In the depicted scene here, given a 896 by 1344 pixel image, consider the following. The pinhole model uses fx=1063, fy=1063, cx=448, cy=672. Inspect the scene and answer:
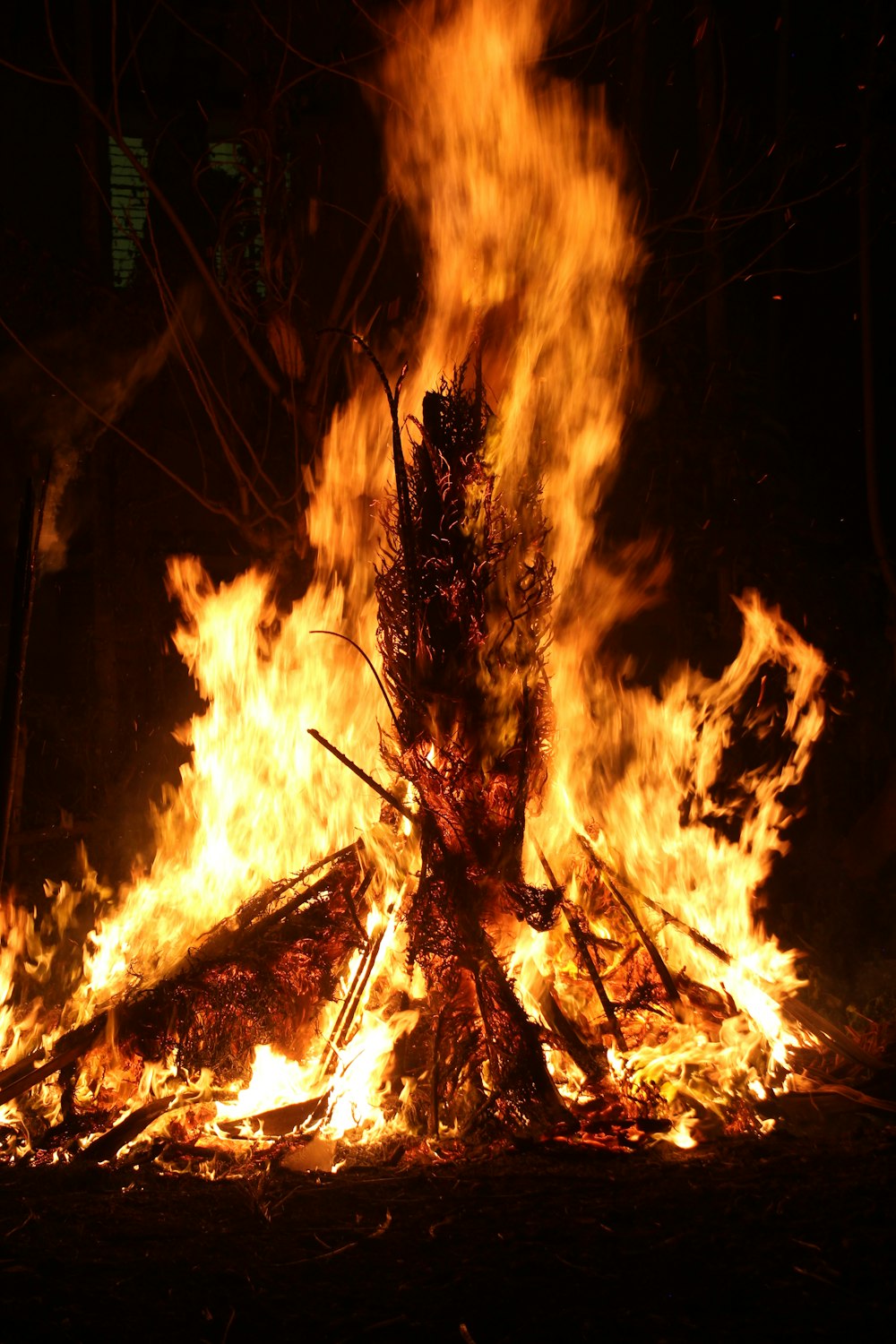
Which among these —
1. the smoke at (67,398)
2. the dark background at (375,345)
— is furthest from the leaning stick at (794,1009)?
the smoke at (67,398)

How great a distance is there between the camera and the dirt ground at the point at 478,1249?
2838 mm

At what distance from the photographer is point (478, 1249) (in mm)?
3234

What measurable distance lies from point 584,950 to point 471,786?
3.22 ft

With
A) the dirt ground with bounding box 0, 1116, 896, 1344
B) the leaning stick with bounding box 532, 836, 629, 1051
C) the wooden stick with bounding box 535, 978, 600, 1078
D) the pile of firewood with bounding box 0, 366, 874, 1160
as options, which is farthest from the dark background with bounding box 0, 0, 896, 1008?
the dirt ground with bounding box 0, 1116, 896, 1344

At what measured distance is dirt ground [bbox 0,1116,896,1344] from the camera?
2838 mm

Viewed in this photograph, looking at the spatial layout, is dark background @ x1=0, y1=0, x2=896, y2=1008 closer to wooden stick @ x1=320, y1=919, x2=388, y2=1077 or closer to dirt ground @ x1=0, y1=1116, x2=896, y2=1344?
wooden stick @ x1=320, y1=919, x2=388, y2=1077

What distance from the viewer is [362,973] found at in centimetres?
493

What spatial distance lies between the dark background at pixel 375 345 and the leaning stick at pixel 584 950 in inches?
110

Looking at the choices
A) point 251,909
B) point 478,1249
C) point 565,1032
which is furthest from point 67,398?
point 478,1249

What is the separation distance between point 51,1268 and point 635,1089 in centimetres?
236

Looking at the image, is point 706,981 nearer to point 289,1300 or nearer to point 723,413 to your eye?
point 289,1300

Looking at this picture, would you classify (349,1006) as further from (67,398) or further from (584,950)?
(67,398)

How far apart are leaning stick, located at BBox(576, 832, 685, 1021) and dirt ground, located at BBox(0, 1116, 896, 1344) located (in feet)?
3.00

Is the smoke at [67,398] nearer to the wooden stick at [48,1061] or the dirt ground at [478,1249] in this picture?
the wooden stick at [48,1061]
